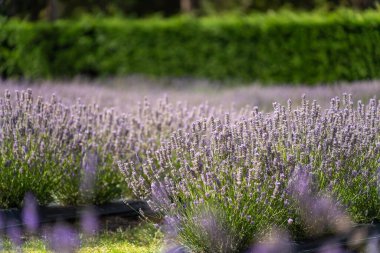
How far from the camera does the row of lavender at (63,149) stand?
210 inches

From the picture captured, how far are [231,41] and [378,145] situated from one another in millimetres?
9054

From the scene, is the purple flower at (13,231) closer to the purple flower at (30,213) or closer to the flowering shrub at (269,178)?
the purple flower at (30,213)

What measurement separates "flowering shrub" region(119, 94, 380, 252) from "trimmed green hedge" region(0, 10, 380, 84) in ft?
20.5

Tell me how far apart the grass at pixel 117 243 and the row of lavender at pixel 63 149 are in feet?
1.40

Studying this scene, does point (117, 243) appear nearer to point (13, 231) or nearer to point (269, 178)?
point (13, 231)

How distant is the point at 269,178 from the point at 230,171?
0.78 ft

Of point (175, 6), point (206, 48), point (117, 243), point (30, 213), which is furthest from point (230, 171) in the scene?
point (175, 6)

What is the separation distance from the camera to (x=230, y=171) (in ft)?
14.3

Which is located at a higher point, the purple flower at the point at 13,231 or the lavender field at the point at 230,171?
the lavender field at the point at 230,171

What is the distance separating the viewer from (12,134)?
5.38 meters

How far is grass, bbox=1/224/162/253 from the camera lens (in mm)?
4789

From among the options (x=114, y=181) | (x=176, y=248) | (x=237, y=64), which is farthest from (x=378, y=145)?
(x=237, y=64)

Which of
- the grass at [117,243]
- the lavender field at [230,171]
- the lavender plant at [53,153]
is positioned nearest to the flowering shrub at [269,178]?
the lavender field at [230,171]

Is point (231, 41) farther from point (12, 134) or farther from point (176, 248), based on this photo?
point (176, 248)
